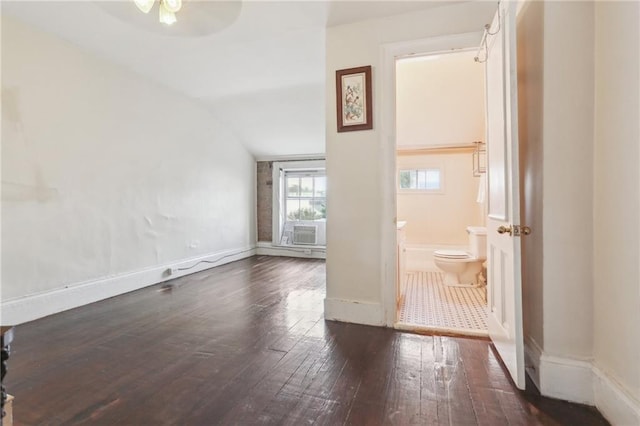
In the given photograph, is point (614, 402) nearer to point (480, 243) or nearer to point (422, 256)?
point (480, 243)

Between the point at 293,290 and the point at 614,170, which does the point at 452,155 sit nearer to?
the point at 293,290

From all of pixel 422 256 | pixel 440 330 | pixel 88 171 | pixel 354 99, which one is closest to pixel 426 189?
pixel 422 256

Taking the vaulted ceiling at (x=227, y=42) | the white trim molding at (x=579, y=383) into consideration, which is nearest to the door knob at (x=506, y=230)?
the white trim molding at (x=579, y=383)

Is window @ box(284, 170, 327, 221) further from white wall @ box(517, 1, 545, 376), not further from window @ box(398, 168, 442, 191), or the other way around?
white wall @ box(517, 1, 545, 376)

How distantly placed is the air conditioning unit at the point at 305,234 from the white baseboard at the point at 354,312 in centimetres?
296

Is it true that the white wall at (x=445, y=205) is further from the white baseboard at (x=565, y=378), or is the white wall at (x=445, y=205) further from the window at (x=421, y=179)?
the white baseboard at (x=565, y=378)

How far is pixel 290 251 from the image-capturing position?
5.65 metres

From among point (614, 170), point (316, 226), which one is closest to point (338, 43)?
point (614, 170)

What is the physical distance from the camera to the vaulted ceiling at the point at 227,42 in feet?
7.76

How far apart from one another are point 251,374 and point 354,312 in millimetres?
997

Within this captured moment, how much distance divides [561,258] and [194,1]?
2.90 m

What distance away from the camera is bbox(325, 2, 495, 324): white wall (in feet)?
7.98

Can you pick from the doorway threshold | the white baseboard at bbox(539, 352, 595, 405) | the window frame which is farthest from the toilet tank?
the white baseboard at bbox(539, 352, 595, 405)

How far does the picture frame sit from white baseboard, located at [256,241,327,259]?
10.4 feet
